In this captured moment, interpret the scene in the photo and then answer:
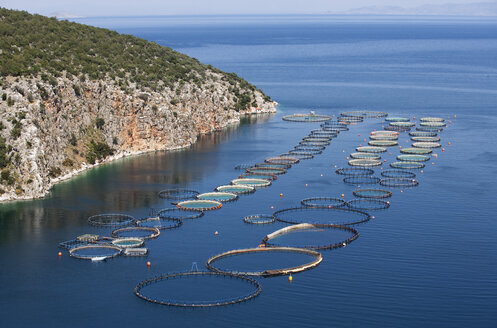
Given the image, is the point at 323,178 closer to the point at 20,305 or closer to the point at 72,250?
the point at 72,250

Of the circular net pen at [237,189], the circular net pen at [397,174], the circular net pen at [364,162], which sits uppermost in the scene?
the circular net pen at [364,162]

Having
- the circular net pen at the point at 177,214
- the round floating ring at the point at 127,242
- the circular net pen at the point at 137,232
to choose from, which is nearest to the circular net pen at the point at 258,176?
the circular net pen at the point at 177,214

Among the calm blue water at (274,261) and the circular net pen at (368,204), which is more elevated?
the circular net pen at (368,204)

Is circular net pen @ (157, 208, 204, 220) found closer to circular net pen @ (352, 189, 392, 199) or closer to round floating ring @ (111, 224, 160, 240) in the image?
round floating ring @ (111, 224, 160, 240)

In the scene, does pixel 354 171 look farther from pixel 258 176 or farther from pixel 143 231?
pixel 143 231

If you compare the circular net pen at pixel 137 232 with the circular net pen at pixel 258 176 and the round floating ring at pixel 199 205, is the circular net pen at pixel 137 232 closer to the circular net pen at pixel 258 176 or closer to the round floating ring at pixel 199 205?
the round floating ring at pixel 199 205

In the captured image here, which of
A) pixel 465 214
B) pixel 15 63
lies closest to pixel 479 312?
pixel 465 214

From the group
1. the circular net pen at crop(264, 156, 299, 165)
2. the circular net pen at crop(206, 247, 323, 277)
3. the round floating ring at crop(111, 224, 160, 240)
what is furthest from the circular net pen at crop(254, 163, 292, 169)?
the circular net pen at crop(206, 247, 323, 277)
